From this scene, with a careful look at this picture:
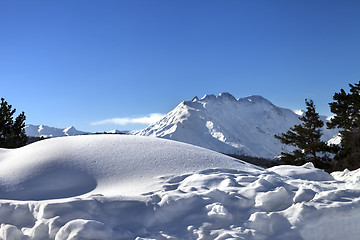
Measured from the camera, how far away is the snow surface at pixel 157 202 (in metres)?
3.93

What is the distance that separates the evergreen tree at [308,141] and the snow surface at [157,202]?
55.4ft

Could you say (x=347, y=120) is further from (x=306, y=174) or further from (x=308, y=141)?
(x=306, y=174)

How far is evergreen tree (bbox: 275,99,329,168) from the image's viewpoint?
21758mm

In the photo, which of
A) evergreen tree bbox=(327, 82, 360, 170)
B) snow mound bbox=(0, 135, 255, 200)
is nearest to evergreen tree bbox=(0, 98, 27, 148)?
snow mound bbox=(0, 135, 255, 200)

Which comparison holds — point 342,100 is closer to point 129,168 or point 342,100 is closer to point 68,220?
point 129,168

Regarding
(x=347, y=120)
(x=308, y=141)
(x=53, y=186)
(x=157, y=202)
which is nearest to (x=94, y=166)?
(x=53, y=186)

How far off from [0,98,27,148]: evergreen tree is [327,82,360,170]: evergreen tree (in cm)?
2037

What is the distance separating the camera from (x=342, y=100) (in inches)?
1025

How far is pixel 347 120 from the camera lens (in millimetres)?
25016

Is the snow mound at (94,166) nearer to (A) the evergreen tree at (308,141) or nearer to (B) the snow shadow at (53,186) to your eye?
(B) the snow shadow at (53,186)

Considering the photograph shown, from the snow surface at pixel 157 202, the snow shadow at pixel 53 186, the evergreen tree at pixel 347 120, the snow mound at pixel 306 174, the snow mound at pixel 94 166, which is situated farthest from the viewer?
the evergreen tree at pixel 347 120

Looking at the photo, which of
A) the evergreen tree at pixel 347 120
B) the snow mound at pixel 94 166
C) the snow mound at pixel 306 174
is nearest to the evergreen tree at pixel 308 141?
the evergreen tree at pixel 347 120

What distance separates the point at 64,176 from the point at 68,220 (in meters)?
1.66

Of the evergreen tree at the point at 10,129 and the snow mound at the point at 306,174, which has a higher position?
the evergreen tree at the point at 10,129
